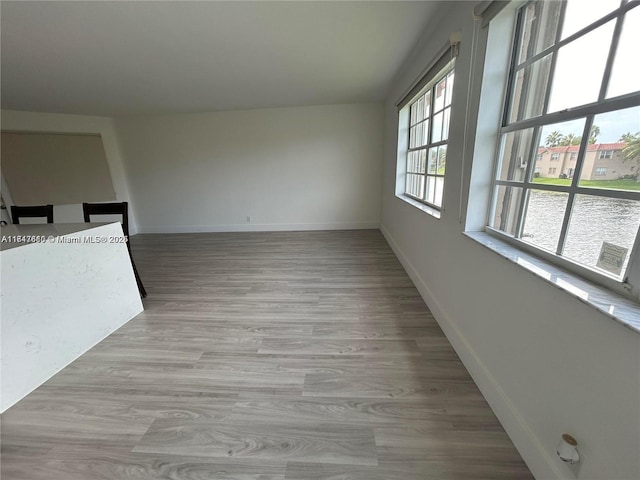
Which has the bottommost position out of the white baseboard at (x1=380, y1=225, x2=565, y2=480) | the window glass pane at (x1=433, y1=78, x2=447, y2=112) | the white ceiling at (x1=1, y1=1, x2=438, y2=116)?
the white baseboard at (x1=380, y1=225, x2=565, y2=480)

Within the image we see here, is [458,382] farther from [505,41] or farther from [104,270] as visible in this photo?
[104,270]

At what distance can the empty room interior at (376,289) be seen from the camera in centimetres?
91

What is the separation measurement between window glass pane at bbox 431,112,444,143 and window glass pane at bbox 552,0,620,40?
52.7 inches

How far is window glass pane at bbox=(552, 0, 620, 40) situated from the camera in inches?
35.4

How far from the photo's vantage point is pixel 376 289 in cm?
268

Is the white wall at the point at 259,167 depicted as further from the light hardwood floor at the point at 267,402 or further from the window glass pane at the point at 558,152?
the window glass pane at the point at 558,152

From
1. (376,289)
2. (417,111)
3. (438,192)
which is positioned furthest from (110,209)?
(417,111)

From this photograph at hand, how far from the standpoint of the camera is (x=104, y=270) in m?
2.06

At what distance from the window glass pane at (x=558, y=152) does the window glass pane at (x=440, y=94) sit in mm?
1459

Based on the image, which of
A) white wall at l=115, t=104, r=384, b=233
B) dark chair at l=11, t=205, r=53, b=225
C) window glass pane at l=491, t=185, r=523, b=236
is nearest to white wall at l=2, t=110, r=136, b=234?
white wall at l=115, t=104, r=384, b=233

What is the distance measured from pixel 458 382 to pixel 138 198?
21.6 ft

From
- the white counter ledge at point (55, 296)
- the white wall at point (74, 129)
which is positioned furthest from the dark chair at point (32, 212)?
the white wall at point (74, 129)

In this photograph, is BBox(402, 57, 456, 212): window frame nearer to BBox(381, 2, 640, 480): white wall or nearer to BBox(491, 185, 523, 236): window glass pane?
BBox(381, 2, 640, 480): white wall

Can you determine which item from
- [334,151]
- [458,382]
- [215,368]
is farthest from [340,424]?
[334,151]
